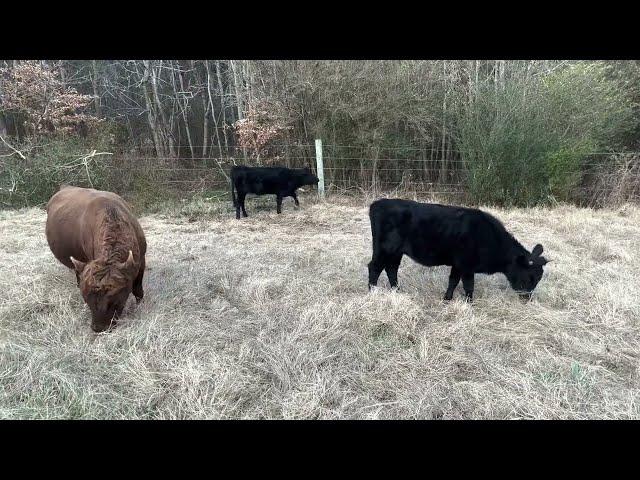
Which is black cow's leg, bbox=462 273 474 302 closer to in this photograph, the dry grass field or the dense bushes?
the dry grass field

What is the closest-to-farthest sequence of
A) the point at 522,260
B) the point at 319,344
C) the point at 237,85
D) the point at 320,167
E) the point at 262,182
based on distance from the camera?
the point at 319,344, the point at 522,260, the point at 262,182, the point at 320,167, the point at 237,85

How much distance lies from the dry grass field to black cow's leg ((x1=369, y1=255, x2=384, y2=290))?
0.64 feet

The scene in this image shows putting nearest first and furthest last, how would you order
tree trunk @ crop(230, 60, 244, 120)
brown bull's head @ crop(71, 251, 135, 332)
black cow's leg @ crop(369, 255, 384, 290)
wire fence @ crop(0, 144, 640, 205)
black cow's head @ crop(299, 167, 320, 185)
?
brown bull's head @ crop(71, 251, 135, 332)
black cow's leg @ crop(369, 255, 384, 290)
black cow's head @ crop(299, 167, 320, 185)
wire fence @ crop(0, 144, 640, 205)
tree trunk @ crop(230, 60, 244, 120)

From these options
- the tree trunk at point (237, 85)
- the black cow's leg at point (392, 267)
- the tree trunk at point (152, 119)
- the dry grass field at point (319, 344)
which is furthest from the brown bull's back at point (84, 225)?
the tree trunk at point (152, 119)

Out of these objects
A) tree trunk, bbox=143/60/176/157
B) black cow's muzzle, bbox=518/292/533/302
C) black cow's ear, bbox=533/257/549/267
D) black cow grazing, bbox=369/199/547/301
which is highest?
tree trunk, bbox=143/60/176/157

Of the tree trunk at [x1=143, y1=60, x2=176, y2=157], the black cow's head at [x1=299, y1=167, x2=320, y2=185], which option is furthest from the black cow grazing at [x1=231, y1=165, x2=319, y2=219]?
the tree trunk at [x1=143, y1=60, x2=176, y2=157]

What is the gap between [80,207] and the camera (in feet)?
15.0

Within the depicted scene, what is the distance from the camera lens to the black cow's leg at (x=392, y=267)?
477 cm

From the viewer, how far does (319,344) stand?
377cm

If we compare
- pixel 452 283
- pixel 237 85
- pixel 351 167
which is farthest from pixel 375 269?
pixel 237 85

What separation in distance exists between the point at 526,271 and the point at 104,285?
456 cm

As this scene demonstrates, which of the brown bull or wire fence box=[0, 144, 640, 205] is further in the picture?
wire fence box=[0, 144, 640, 205]

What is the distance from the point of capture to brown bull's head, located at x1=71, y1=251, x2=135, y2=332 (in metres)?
3.55

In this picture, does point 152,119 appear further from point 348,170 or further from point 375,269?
point 375,269
